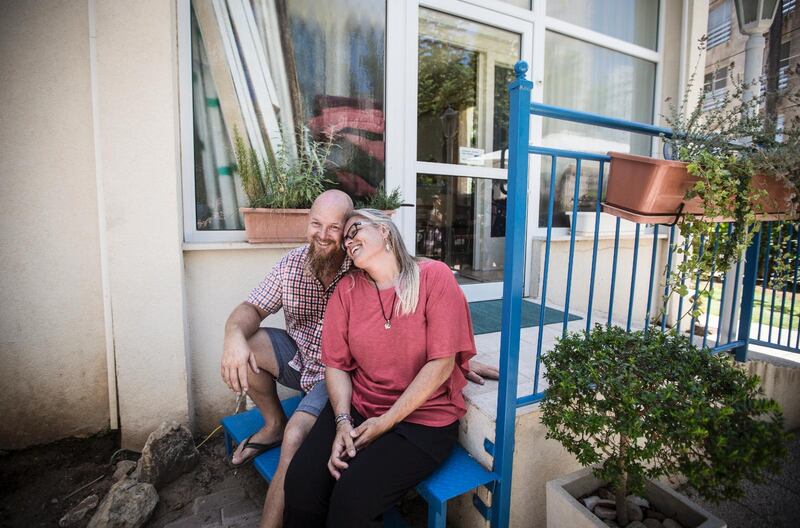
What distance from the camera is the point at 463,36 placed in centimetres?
343

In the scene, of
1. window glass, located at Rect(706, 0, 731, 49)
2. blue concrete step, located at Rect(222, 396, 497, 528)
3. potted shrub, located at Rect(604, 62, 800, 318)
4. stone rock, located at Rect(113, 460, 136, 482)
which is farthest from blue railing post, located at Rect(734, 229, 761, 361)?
window glass, located at Rect(706, 0, 731, 49)

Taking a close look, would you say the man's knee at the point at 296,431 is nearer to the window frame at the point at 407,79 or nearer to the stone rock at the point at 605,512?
the stone rock at the point at 605,512

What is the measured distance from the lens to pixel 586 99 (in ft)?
13.3

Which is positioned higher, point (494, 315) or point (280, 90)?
point (280, 90)

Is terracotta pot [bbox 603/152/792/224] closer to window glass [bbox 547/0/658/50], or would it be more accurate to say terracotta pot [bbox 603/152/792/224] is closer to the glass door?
the glass door

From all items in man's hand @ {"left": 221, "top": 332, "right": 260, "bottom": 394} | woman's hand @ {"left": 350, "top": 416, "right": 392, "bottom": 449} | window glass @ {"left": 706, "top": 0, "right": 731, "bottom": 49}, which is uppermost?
window glass @ {"left": 706, "top": 0, "right": 731, "bottom": 49}

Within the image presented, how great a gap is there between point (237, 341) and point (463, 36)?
2.99 meters

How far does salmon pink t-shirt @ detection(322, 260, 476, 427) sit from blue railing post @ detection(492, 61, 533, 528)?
0.17 metres

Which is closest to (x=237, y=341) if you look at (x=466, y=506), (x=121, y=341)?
(x=121, y=341)

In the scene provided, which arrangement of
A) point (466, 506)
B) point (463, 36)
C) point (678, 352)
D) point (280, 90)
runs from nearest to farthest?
1. point (678, 352)
2. point (466, 506)
3. point (280, 90)
4. point (463, 36)

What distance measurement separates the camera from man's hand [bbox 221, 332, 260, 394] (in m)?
1.83

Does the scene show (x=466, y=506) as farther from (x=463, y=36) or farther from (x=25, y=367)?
(x=463, y=36)

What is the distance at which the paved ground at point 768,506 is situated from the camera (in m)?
1.89

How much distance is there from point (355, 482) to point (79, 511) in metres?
1.46
